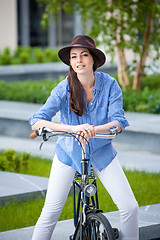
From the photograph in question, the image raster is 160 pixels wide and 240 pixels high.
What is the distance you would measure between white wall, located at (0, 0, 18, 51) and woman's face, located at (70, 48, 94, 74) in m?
20.3

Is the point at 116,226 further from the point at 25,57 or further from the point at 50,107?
the point at 25,57

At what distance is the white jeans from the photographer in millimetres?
3404

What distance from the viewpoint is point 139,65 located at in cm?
1067

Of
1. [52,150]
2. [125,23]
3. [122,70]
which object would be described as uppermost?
[125,23]

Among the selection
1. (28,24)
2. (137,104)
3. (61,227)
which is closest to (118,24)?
(137,104)

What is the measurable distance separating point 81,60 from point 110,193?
894 mm

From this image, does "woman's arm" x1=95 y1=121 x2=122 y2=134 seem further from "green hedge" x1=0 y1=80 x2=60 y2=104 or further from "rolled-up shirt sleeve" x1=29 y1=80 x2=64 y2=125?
"green hedge" x1=0 y1=80 x2=60 y2=104

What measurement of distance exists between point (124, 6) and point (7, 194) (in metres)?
6.29

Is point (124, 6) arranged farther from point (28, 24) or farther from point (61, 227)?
point (28, 24)

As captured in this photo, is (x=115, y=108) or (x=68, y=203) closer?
(x=115, y=108)

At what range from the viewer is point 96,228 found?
3293 mm

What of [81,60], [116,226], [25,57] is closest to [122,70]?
[116,226]

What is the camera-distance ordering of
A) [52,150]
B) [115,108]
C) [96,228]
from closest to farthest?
1. [96,228]
2. [115,108]
3. [52,150]

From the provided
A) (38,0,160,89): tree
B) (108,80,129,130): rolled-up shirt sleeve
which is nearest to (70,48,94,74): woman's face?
(108,80,129,130): rolled-up shirt sleeve
